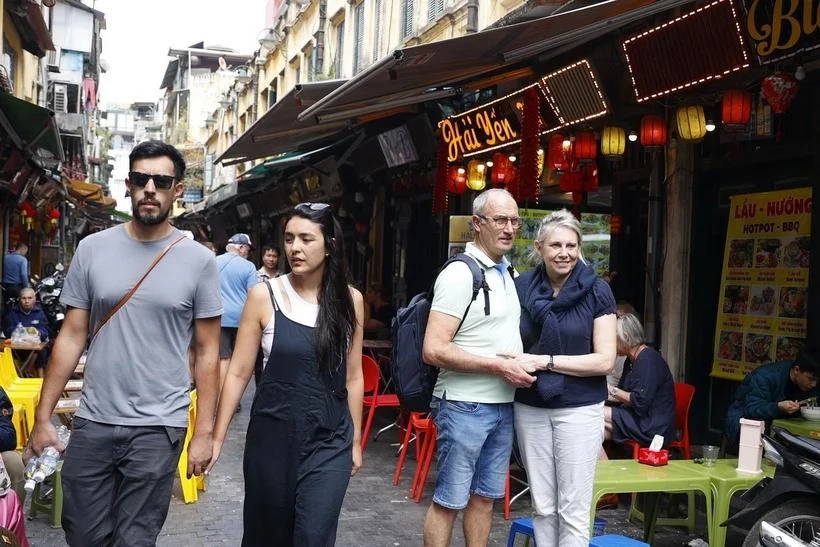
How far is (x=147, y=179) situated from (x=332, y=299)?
3.06ft

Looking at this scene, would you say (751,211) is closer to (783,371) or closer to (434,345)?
(783,371)

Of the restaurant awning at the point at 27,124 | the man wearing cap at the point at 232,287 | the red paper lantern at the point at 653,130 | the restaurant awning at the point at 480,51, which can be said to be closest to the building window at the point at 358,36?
the restaurant awning at the point at 27,124

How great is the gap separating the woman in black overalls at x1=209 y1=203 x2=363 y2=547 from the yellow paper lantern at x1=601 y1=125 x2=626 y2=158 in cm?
507

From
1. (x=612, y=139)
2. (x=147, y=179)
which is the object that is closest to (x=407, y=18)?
(x=612, y=139)

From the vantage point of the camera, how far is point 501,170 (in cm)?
1025

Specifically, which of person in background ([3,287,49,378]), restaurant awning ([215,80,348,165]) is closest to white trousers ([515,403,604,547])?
restaurant awning ([215,80,348,165])

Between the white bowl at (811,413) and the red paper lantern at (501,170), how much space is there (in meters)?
4.97

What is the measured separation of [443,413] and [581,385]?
27.2 inches

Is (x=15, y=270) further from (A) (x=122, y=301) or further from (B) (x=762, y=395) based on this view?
(A) (x=122, y=301)

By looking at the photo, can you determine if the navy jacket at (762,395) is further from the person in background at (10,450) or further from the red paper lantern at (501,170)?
the person in background at (10,450)

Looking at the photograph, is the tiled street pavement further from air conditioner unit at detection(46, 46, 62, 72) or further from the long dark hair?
air conditioner unit at detection(46, 46, 62, 72)

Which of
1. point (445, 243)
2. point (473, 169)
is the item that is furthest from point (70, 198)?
point (473, 169)

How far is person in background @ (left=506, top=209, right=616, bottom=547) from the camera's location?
4379mm

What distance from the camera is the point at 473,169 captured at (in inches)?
420
